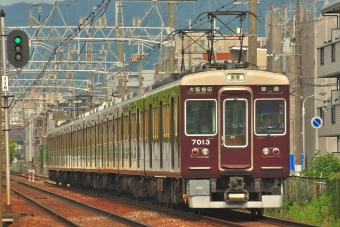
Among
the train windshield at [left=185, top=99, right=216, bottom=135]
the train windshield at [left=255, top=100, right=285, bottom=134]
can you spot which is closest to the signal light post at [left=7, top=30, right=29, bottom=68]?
the train windshield at [left=185, top=99, right=216, bottom=135]

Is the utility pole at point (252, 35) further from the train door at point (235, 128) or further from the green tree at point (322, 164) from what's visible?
the green tree at point (322, 164)

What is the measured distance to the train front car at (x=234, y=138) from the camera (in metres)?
19.2

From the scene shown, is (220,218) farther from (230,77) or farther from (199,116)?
(230,77)

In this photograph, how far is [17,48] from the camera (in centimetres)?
1997

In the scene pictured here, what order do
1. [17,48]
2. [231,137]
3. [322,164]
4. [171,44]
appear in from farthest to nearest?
[171,44] < [322,164] < [17,48] < [231,137]

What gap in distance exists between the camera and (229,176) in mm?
19266

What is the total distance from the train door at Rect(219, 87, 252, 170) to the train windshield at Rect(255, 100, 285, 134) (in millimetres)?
201

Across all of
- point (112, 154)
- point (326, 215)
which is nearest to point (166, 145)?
point (326, 215)

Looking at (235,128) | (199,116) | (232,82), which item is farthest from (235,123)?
(232,82)

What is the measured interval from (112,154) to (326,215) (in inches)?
510

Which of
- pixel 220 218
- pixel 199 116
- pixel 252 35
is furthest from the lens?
pixel 252 35

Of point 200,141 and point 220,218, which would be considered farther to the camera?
point 220,218

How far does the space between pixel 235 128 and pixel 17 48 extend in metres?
4.87

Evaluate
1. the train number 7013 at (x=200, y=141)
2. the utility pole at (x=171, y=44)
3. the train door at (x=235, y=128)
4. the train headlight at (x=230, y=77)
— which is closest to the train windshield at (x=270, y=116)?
the train door at (x=235, y=128)
